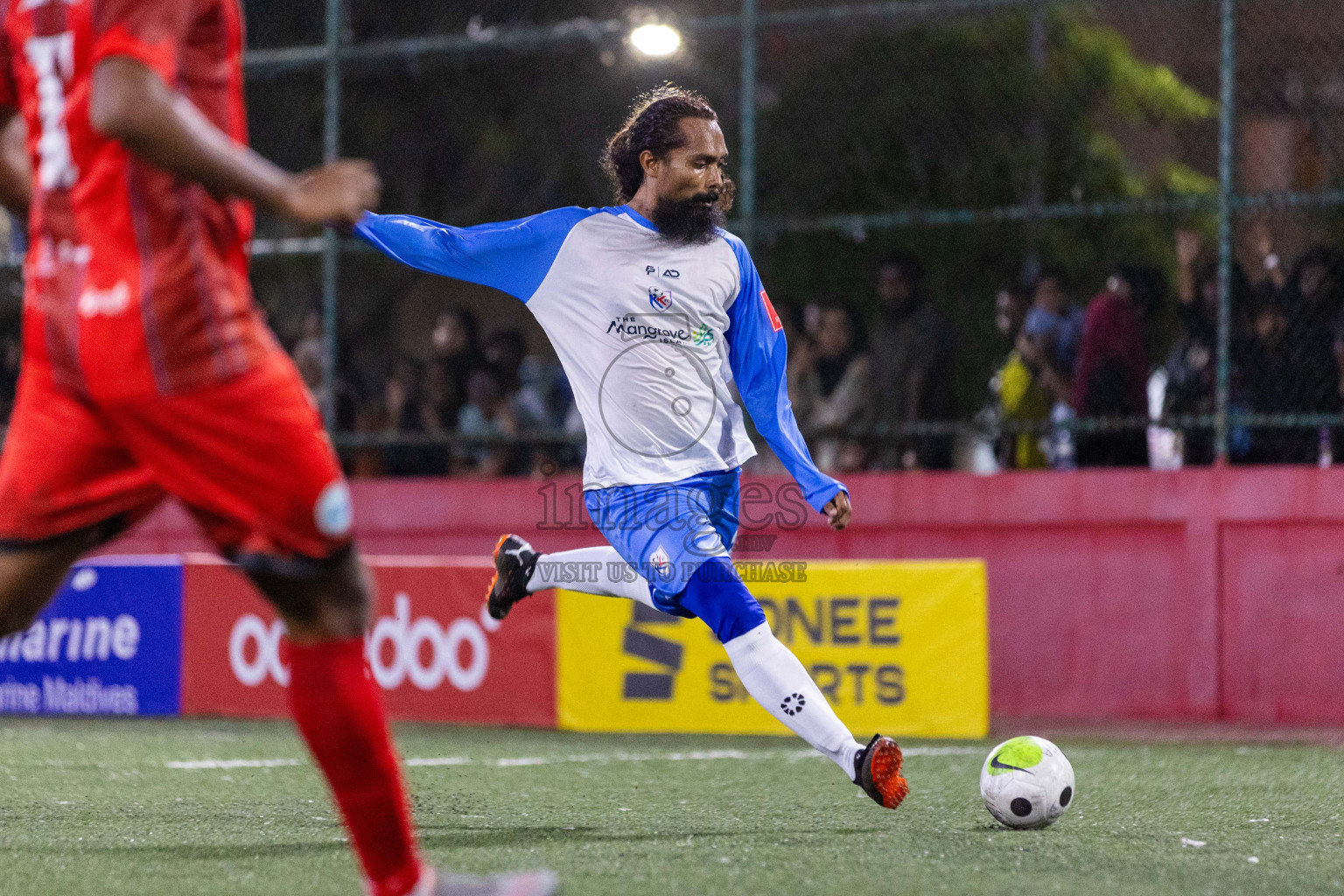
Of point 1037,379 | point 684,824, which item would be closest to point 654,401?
point 684,824

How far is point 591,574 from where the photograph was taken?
6062 millimetres

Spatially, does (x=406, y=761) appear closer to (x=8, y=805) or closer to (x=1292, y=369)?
(x=8, y=805)

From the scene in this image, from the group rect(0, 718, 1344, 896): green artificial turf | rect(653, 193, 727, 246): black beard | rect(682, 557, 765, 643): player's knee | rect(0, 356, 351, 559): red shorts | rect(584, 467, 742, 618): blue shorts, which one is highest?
rect(653, 193, 727, 246): black beard

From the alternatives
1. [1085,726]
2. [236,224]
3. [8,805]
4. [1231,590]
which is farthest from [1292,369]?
[236,224]

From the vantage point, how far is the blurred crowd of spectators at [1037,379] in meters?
9.31

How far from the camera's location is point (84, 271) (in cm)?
318

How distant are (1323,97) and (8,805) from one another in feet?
24.7

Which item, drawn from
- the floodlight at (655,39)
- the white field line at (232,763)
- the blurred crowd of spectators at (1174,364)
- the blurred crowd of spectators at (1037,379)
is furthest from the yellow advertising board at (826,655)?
the floodlight at (655,39)

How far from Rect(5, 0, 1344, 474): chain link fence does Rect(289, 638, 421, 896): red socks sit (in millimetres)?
6910

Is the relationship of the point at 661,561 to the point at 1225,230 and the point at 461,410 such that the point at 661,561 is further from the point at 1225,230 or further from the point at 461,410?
the point at 461,410

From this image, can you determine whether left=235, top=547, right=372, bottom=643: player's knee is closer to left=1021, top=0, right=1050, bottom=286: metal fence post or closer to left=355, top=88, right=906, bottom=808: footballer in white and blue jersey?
left=355, top=88, right=906, bottom=808: footballer in white and blue jersey

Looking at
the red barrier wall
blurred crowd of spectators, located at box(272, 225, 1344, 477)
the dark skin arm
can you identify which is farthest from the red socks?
the red barrier wall

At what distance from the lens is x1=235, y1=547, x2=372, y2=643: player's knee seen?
3225 mm

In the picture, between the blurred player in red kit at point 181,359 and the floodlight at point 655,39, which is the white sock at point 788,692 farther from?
the floodlight at point 655,39
